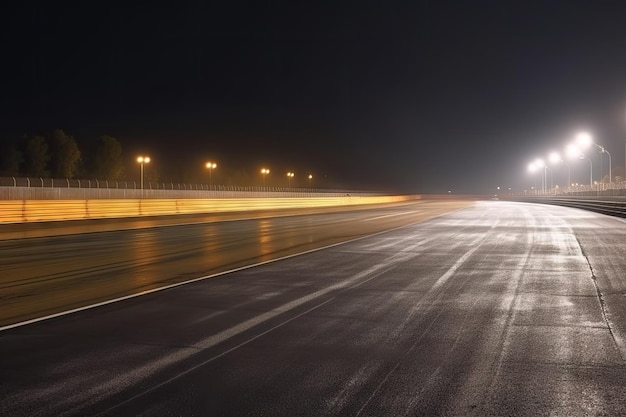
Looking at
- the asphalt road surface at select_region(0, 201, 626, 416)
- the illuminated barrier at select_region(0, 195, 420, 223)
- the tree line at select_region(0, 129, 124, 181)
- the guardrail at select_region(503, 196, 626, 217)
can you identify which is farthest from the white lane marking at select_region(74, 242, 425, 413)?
the tree line at select_region(0, 129, 124, 181)

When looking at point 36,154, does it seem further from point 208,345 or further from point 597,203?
point 208,345

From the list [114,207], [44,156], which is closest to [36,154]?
[44,156]

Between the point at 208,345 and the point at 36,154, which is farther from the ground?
the point at 36,154

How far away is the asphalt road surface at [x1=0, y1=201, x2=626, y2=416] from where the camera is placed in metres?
4.53

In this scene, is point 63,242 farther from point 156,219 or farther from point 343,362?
point 343,362

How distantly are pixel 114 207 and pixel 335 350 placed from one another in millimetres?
24846

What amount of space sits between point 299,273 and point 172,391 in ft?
22.7

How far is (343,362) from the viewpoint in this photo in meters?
5.57

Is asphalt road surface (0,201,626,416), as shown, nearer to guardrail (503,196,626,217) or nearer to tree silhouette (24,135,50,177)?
guardrail (503,196,626,217)

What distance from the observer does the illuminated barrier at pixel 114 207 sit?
896 inches

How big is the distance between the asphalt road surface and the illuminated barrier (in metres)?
15.3

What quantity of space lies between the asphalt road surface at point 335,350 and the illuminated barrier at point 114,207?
50.3 ft

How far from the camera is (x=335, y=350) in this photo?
6.00 metres

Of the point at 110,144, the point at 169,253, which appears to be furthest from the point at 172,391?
the point at 110,144
